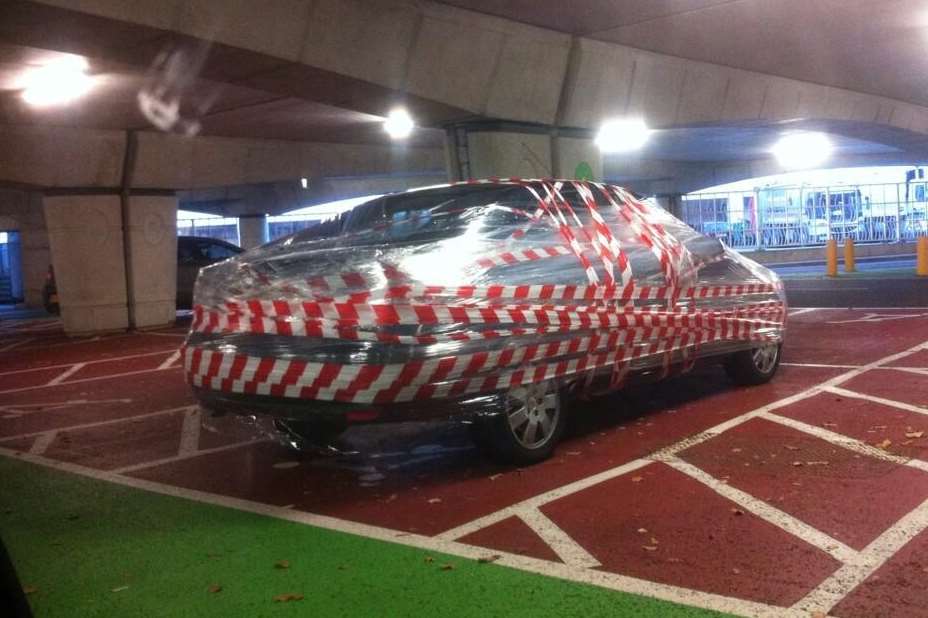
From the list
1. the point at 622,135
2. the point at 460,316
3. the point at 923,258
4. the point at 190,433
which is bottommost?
the point at 190,433

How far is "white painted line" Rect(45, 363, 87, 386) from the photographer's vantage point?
1102cm

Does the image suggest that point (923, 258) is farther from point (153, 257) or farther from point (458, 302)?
point (458, 302)

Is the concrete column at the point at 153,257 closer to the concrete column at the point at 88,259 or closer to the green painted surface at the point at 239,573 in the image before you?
the concrete column at the point at 88,259

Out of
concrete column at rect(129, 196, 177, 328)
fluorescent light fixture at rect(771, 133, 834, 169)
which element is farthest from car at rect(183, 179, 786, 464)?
fluorescent light fixture at rect(771, 133, 834, 169)

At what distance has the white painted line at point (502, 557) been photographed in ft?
11.8

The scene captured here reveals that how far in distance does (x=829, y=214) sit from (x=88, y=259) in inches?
1203

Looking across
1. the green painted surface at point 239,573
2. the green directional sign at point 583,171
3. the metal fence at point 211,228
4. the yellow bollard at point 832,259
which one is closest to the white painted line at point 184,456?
the green painted surface at point 239,573

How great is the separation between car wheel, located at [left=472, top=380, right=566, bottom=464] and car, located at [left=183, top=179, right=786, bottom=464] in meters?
0.01

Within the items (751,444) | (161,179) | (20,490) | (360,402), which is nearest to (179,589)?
(360,402)

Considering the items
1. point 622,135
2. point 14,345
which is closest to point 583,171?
point 622,135

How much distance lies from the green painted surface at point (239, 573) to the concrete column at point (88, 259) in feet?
41.1

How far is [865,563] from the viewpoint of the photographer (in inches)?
157

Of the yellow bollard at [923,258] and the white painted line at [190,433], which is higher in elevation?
the yellow bollard at [923,258]

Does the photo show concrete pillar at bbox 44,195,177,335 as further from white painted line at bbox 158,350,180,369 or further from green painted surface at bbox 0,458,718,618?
green painted surface at bbox 0,458,718,618
